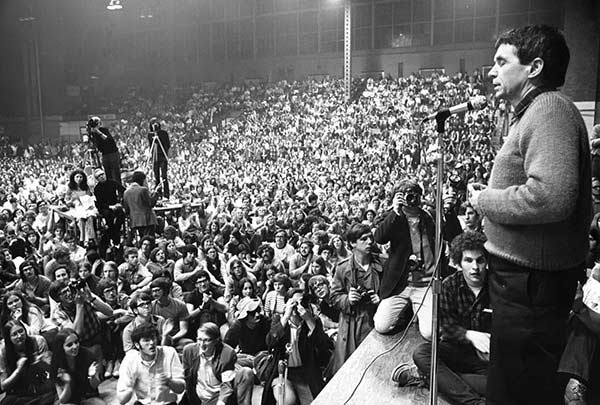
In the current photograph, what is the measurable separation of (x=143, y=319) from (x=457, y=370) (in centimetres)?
242

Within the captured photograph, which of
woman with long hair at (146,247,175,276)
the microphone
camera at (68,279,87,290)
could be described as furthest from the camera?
woman with long hair at (146,247,175,276)

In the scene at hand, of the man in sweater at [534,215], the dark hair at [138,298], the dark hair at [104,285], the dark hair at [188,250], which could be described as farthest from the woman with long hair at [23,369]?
the man in sweater at [534,215]

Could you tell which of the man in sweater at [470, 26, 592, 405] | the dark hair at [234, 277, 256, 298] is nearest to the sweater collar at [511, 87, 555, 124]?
the man in sweater at [470, 26, 592, 405]

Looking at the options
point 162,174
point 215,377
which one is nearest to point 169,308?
point 215,377

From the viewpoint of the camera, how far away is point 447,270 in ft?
10.3

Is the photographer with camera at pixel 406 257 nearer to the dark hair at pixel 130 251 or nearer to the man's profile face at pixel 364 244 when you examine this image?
the man's profile face at pixel 364 244

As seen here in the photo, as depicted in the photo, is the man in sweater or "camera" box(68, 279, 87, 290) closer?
the man in sweater

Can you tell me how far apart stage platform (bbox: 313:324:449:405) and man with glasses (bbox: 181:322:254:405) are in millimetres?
1078

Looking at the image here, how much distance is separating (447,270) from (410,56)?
4.61 m

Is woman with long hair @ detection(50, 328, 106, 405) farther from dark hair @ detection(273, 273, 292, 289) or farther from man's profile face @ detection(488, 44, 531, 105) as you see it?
man's profile face @ detection(488, 44, 531, 105)

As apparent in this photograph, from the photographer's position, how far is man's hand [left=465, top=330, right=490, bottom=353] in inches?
78.7

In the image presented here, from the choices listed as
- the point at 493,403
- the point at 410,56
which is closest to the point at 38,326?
the point at 493,403

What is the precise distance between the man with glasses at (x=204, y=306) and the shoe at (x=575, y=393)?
104 inches

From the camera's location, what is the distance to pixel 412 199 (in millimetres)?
3396
